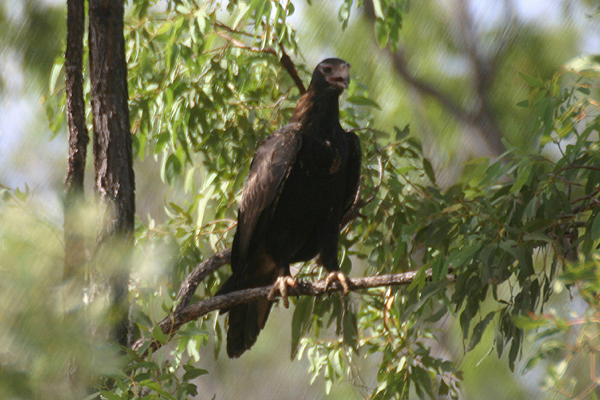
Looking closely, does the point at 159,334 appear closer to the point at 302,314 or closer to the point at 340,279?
the point at 340,279

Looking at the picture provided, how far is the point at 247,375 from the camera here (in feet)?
26.1

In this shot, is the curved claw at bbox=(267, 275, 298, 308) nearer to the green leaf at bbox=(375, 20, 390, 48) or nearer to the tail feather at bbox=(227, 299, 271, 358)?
the tail feather at bbox=(227, 299, 271, 358)

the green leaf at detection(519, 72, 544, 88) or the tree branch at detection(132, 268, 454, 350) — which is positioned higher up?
the green leaf at detection(519, 72, 544, 88)

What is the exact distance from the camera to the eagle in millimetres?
2555

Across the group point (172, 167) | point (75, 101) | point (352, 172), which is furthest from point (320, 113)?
point (75, 101)

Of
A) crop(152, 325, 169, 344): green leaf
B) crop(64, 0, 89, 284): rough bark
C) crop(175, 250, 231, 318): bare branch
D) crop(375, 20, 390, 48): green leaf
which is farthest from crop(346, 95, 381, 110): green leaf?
crop(152, 325, 169, 344): green leaf

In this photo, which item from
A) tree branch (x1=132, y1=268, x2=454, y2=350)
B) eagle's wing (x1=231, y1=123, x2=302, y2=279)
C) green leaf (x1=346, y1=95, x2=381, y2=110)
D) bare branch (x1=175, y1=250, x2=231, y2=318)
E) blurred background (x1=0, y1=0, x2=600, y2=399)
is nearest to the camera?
tree branch (x1=132, y1=268, x2=454, y2=350)

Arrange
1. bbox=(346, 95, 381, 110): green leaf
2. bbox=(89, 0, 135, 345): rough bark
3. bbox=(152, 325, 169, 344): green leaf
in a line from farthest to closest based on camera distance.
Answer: bbox=(346, 95, 381, 110): green leaf
bbox=(89, 0, 135, 345): rough bark
bbox=(152, 325, 169, 344): green leaf

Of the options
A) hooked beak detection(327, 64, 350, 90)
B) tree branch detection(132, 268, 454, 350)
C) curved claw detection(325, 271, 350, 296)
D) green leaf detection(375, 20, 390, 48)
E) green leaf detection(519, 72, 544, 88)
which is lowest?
tree branch detection(132, 268, 454, 350)

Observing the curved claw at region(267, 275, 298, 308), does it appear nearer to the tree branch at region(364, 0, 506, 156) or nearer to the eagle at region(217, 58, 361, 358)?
the eagle at region(217, 58, 361, 358)

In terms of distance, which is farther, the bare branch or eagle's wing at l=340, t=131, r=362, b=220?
eagle's wing at l=340, t=131, r=362, b=220

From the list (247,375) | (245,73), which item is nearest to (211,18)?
(245,73)

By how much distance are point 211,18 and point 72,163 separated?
0.89 metres

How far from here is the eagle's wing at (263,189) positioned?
8.30 feet
